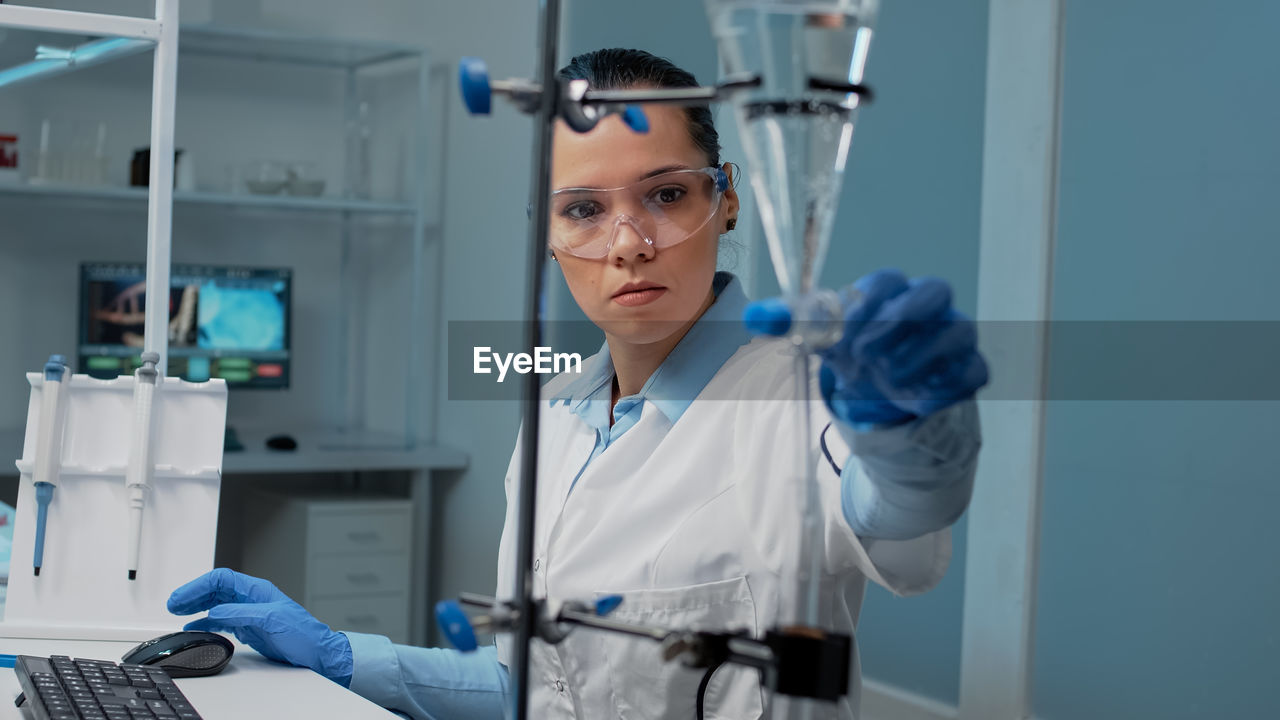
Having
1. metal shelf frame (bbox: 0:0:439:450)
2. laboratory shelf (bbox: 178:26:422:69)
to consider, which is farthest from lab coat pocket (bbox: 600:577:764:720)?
laboratory shelf (bbox: 178:26:422:69)

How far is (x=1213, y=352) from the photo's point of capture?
77.1 inches

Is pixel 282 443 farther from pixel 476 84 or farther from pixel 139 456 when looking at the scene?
pixel 476 84

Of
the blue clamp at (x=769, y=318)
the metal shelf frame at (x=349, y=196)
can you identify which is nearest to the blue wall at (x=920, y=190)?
the metal shelf frame at (x=349, y=196)

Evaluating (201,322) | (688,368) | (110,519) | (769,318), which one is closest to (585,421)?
(688,368)

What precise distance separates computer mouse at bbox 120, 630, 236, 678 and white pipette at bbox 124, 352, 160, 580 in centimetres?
16

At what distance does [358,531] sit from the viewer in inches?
140

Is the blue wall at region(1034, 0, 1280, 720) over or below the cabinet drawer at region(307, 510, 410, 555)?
over

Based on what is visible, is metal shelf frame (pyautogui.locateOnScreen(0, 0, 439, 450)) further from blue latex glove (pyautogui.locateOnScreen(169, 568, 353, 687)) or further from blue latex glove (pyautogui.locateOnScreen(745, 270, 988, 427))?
blue latex glove (pyautogui.locateOnScreen(745, 270, 988, 427))

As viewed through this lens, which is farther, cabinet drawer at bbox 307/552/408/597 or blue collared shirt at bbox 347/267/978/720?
cabinet drawer at bbox 307/552/408/597

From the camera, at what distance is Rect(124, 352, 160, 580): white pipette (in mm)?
1243

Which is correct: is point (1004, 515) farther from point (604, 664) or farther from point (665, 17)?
point (665, 17)

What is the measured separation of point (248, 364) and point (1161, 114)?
2.88 metres

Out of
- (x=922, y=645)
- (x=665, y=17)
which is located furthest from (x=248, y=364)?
(x=922, y=645)

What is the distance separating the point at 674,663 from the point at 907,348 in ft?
1.80
